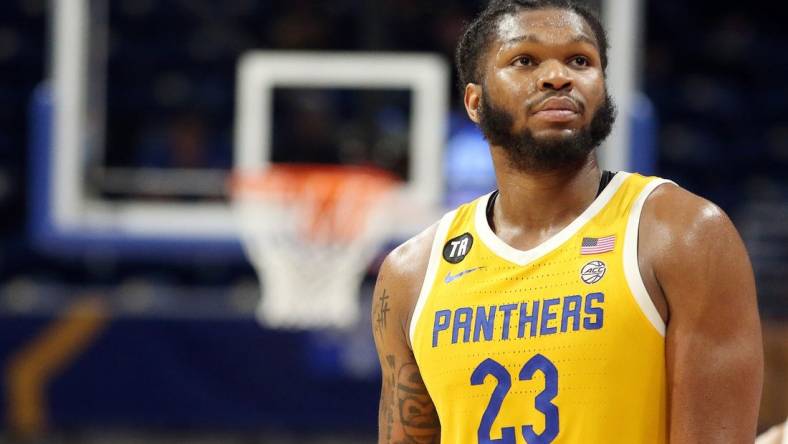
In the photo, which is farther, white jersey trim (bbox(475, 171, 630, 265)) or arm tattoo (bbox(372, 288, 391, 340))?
arm tattoo (bbox(372, 288, 391, 340))

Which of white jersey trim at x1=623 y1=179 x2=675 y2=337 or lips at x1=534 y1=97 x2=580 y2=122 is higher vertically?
lips at x1=534 y1=97 x2=580 y2=122

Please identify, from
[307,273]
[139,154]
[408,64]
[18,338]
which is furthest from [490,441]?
[139,154]

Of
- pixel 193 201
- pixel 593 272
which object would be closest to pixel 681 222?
pixel 593 272

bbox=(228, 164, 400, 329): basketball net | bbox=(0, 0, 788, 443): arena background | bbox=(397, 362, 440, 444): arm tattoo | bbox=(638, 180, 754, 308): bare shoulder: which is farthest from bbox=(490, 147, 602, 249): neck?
bbox=(0, 0, 788, 443): arena background

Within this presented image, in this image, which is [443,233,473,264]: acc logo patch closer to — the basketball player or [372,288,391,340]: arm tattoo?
the basketball player

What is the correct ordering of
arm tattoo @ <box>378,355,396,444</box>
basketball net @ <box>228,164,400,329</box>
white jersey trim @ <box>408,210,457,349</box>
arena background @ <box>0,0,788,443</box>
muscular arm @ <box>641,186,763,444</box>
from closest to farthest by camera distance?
muscular arm @ <box>641,186,763,444</box>, white jersey trim @ <box>408,210,457,349</box>, arm tattoo @ <box>378,355,396,444</box>, basketball net @ <box>228,164,400,329</box>, arena background @ <box>0,0,788,443</box>

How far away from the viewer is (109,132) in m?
8.55

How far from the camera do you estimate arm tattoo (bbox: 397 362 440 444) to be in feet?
9.04

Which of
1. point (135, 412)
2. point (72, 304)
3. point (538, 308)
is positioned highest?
point (538, 308)

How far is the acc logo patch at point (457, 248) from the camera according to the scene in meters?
2.69

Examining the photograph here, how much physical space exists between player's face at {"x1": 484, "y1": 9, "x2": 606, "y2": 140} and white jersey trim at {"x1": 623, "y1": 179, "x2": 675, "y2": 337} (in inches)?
7.2

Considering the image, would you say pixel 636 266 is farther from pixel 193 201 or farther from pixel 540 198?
pixel 193 201

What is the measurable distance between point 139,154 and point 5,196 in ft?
6.29

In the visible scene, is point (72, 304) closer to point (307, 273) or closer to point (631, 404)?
point (307, 273)
